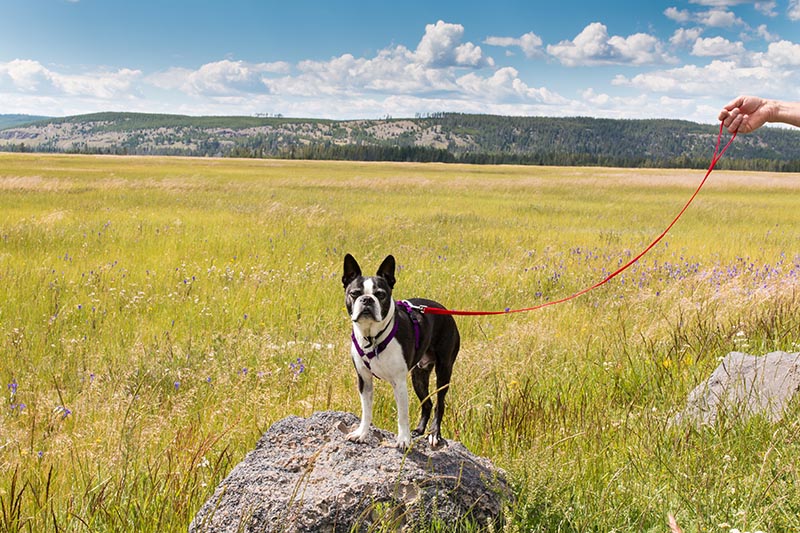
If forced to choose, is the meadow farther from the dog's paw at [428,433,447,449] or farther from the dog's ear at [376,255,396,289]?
the dog's ear at [376,255,396,289]

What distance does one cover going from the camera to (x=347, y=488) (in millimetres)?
2797

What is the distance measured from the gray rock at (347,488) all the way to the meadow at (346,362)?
0.84 feet

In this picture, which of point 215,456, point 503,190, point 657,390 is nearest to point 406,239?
point 657,390

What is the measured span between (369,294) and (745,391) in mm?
3083

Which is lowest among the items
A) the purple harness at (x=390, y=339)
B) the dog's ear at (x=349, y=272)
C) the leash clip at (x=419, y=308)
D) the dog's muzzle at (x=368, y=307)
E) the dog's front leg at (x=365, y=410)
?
the dog's front leg at (x=365, y=410)

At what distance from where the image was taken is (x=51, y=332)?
7215mm

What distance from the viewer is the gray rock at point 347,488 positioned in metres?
2.71

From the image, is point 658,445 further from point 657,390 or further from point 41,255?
point 41,255

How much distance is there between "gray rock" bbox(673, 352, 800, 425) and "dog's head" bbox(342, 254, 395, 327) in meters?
2.43

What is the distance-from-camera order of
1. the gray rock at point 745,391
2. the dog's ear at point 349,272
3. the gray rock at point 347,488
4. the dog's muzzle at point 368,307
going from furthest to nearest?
the gray rock at point 745,391 < the dog's ear at point 349,272 < the dog's muzzle at point 368,307 < the gray rock at point 347,488

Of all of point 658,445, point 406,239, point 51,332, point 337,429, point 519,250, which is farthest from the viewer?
point 406,239

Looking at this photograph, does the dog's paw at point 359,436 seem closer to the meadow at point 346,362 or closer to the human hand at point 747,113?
the meadow at point 346,362

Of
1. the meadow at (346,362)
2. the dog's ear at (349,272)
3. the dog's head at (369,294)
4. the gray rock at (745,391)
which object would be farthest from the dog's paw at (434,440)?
the gray rock at (745,391)

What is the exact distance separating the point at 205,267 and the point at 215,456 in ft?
26.1
